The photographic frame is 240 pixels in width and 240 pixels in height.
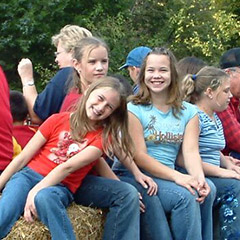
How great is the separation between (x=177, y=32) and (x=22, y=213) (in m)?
14.4

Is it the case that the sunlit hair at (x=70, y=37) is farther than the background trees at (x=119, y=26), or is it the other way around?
the background trees at (x=119, y=26)

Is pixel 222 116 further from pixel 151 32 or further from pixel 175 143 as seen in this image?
pixel 151 32

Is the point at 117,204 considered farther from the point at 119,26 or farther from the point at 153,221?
the point at 119,26

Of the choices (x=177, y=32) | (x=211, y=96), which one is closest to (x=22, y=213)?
(x=211, y=96)

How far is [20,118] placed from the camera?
4.98 meters

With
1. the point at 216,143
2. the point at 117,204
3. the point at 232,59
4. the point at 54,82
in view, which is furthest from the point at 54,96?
the point at 232,59

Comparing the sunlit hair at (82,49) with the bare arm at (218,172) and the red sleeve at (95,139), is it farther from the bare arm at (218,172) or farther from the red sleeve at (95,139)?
the bare arm at (218,172)

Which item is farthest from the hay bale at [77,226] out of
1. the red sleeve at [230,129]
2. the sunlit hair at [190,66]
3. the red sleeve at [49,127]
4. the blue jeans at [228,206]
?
the sunlit hair at [190,66]

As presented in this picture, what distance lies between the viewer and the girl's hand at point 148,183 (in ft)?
13.9

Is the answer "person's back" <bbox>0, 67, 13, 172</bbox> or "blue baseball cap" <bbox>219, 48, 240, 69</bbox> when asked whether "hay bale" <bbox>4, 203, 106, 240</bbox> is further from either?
Answer: "blue baseball cap" <bbox>219, 48, 240, 69</bbox>

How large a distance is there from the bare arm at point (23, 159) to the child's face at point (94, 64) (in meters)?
0.70

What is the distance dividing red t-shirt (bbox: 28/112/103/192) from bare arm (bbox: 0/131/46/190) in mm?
37

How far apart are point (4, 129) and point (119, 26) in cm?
1226

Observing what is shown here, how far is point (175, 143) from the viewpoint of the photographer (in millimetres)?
4523
